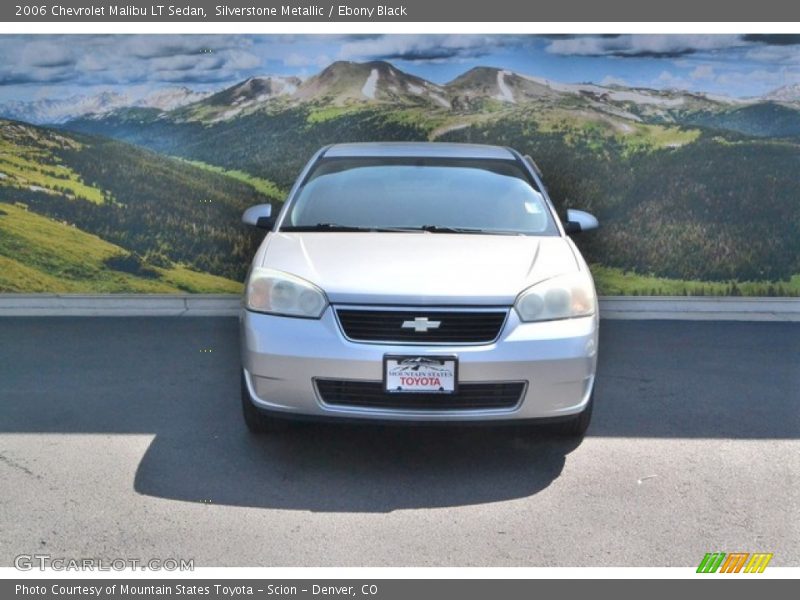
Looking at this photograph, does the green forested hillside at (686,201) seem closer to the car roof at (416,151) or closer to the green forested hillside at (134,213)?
the green forested hillside at (134,213)

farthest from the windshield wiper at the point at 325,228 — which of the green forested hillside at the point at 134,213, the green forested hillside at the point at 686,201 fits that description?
the green forested hillside at the point at 686,201

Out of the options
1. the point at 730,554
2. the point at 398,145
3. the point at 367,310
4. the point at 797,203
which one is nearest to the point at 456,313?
the point at 367,310

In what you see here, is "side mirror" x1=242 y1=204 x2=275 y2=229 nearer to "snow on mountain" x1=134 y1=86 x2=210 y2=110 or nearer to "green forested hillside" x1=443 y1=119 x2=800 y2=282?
"snow on mountain" x1=134 y1=86 x2=210 y2=110

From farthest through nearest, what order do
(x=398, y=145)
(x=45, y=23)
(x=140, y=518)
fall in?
(x=45, y=23) < (x=398, y=145) < (x=140, y=518)

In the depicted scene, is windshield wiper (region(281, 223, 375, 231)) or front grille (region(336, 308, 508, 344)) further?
windshield wiper (region(281, 223, 375, 231))

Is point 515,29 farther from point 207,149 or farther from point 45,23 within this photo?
point 45,23

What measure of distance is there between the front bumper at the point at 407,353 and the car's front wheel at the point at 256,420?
263mm

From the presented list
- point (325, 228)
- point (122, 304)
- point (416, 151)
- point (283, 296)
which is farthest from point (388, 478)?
point (122, 304)

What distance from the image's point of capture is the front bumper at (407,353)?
17.0 feet

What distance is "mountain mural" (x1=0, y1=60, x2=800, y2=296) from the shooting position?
33.4 feet

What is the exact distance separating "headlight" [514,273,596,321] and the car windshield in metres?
0.73

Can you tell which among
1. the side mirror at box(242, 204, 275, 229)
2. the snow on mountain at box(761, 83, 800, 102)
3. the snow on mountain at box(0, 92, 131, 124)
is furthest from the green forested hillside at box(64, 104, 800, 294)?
the side mirror at box(242, 204, 275, 229)

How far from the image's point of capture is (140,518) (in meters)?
4.81

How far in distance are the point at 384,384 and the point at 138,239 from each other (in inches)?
223
